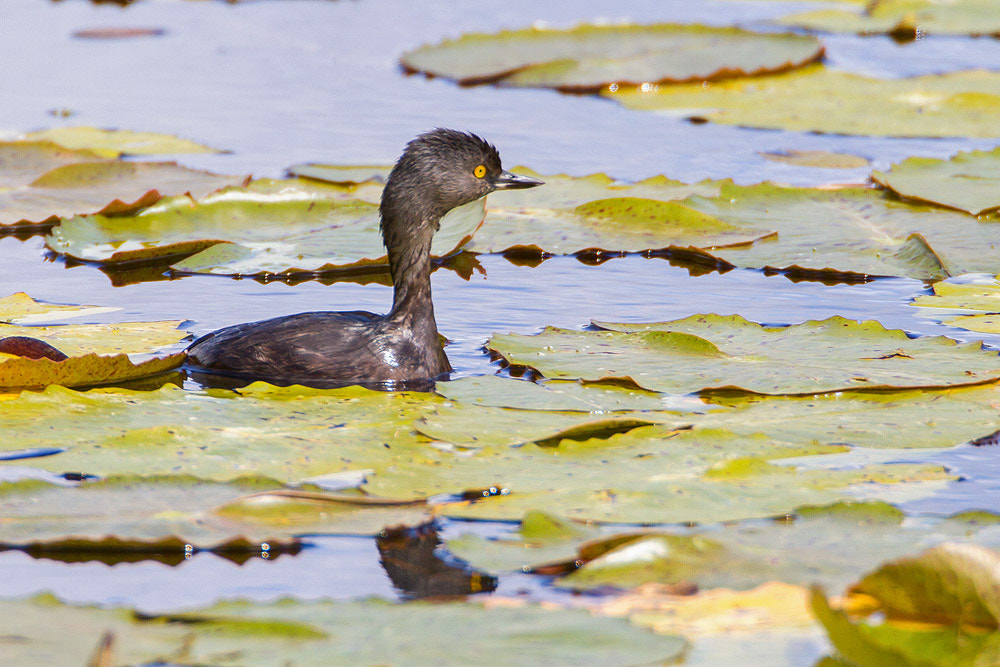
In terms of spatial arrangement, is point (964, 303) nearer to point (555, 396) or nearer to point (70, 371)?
point (555, 396)

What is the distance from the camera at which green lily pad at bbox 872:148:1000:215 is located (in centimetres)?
686

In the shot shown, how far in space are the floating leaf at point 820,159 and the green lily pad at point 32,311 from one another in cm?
457

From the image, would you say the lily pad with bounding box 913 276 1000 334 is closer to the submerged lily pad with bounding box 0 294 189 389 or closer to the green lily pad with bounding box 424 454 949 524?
the green lily pad with bounding box 424 454 949 524

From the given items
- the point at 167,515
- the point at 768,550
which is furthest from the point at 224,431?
the point at 768,550

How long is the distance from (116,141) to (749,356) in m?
4.89

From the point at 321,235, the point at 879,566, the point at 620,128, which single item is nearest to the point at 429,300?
the point at 321,235

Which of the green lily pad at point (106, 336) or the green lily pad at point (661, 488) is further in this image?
the green lily pad at point (106, 336)

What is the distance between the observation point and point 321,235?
6551mm

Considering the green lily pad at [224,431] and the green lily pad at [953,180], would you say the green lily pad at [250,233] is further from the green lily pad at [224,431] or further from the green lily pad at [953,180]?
the green lily pad at [953,180]

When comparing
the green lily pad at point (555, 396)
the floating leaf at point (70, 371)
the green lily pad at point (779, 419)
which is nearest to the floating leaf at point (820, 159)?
the green lily pad at point (779, 419)

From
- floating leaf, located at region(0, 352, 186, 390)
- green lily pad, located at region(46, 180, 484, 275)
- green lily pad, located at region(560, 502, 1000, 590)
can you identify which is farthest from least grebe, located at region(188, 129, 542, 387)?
green lily pad, located at region(560, 502, 1000, 590)

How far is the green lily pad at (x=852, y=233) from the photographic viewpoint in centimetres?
614

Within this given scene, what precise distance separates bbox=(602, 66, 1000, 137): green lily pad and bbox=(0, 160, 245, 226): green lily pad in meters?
3.64

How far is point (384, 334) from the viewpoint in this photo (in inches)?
206
